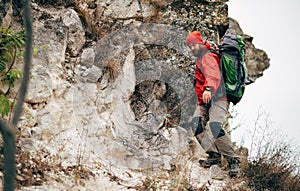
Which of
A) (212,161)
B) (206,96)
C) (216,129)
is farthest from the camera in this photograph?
(212,161)

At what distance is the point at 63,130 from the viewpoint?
6715mm

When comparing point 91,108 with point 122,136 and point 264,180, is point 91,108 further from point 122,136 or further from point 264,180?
point 264,180

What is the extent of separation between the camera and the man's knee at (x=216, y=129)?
6629 millimetres

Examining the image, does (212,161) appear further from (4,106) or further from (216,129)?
(4,106)

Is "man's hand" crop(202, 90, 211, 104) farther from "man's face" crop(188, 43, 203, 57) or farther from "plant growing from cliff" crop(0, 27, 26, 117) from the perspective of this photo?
"plant growing from cliff" crop(0, 27, 26, 117)

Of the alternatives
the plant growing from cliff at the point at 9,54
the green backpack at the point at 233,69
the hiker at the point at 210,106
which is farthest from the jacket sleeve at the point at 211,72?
the plant growing from cliff at the point at 9,54

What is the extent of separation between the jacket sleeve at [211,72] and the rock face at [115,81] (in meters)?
1.40

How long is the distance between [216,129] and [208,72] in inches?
33.0

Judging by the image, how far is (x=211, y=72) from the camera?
21.2ft

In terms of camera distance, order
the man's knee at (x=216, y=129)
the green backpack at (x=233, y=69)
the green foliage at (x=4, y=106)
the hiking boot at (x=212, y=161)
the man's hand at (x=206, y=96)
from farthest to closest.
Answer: the hiking boot at (x=212, y=161) < the man's knee at (x=216, y=129) < the green backpack at (x=233, y=69) < the man's hand at (x=206, y=96) < the green foliage at (x=4, y=106)

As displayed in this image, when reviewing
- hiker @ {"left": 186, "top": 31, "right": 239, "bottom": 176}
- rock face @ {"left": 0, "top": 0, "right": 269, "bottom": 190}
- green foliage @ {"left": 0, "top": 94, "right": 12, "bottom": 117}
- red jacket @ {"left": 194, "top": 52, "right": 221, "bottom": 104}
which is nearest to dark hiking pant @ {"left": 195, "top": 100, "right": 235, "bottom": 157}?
hiker @ {"left": 186, "top": 31, "right": 239, "bottom": 176}

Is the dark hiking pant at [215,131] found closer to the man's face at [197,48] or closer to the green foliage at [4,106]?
the man's face at [197,48]

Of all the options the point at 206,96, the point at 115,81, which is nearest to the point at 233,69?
the point at 206,96

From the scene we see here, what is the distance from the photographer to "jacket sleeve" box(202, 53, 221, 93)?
6.43 meters
